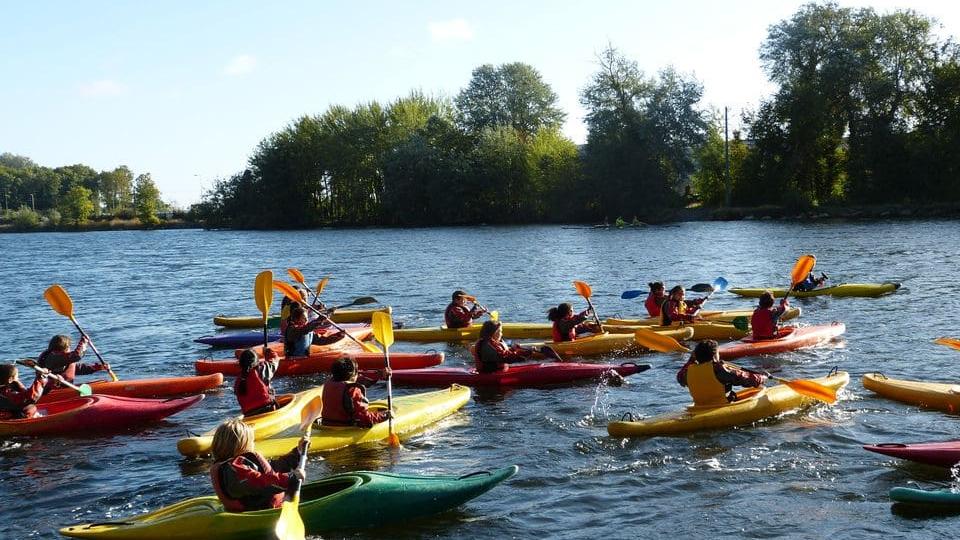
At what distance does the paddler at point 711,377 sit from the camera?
1009cm

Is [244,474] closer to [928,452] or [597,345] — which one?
[928,452]

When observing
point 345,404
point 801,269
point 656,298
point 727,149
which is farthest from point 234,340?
point 727,149

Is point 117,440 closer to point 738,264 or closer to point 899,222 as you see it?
point 738,264

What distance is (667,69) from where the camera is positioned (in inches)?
2277

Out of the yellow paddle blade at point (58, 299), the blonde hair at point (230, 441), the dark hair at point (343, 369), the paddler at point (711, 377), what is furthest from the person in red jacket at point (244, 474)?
the yellow paddle blade at point (58, 299)

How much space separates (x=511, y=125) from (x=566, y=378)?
196 feet

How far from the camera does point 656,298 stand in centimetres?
1658

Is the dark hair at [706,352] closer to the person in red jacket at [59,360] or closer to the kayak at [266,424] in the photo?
the kayak at [266,424]

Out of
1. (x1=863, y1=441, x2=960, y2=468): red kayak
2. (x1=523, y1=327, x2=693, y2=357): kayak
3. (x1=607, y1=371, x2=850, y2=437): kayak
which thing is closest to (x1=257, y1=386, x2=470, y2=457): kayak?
(x1=607, y1=371, x2=850, y2=437): kayak

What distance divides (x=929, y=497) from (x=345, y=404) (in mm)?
5595

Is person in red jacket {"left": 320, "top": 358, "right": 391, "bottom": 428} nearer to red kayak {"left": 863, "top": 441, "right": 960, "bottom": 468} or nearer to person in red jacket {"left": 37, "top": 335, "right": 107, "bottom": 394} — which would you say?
person in red jacket {"left": 37, "top": 335, "right": 107, "bottom": 394}

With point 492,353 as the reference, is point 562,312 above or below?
above

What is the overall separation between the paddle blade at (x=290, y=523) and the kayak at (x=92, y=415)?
5.44 meters

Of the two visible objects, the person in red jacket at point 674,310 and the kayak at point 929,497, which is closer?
the kayak at point 929,497
